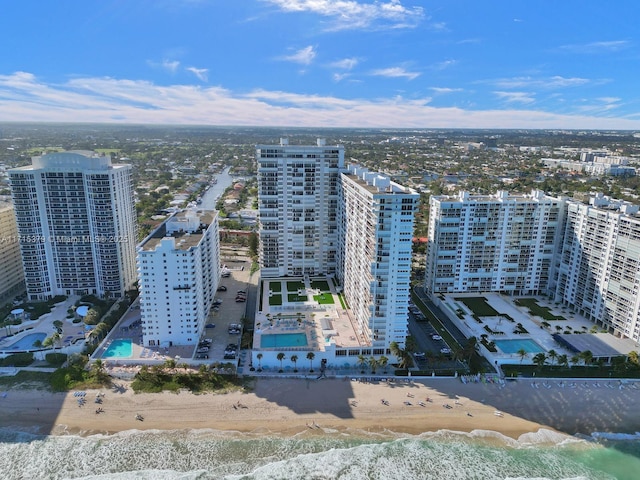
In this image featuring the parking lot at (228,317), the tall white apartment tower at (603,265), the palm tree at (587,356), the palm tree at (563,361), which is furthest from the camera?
the tall white apartment tower at (603,265)

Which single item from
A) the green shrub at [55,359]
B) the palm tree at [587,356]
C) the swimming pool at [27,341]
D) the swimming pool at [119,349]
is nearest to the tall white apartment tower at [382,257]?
the palm tree at [587,356]

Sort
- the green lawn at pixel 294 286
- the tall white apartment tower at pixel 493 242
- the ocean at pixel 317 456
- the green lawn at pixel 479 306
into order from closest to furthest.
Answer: the ocean at pixel 317 456 < the green lawn at pixel 479 306 < the green lawn at pixel 294 286 < the tall white apartment tower at pixel 493 242

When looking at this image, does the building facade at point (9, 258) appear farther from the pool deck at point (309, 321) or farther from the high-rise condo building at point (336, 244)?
the pool deck at point (309, 321)

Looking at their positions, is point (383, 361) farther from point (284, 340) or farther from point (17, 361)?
point (17, 361)

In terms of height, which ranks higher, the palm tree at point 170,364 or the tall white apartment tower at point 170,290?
the tall white apartment tower at point 170,290

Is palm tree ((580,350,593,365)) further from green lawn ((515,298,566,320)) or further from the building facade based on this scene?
the building facade

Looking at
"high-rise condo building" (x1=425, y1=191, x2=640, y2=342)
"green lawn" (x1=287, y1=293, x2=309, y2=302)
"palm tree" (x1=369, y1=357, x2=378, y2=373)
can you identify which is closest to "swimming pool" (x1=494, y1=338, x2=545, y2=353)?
"high-rise condo building" (x1=425, y1=191, x2=640, y2=342)

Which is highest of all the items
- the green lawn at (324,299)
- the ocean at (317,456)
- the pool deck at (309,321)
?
the green lawn at (324,299)
